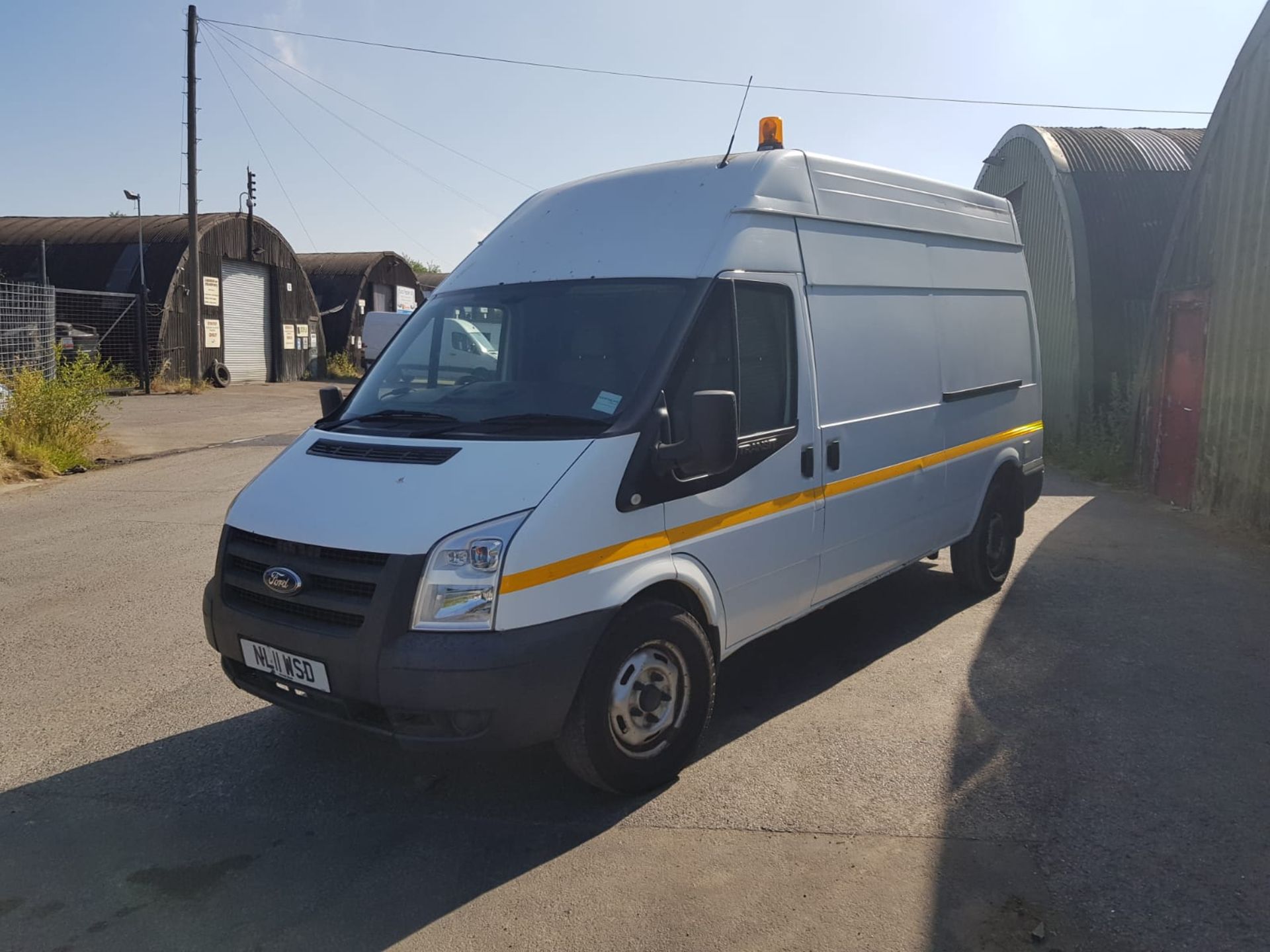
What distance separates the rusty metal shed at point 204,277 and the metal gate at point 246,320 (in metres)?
0.03

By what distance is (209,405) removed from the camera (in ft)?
71.2

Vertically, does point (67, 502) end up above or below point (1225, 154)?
below

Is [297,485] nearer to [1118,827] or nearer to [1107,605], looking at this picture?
[1118,827]

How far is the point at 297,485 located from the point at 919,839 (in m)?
2.77

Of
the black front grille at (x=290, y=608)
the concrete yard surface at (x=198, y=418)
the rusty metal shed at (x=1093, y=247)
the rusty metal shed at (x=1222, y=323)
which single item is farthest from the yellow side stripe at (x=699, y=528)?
the concrete yard surface at (x=198, y=418)

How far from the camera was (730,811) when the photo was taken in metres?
3.83

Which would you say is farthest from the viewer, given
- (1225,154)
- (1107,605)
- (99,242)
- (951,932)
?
(99,242)

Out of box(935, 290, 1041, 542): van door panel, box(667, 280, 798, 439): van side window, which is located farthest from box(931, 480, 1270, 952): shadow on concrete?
box(667, 280, 798, 439): van side window

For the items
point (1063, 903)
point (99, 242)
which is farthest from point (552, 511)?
point (99, 242)

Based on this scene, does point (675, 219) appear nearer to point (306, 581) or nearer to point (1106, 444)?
point (306, 581)

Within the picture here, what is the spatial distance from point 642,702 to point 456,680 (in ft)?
2.86

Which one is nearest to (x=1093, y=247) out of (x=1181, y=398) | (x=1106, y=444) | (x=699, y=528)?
(x=1106, y=444)

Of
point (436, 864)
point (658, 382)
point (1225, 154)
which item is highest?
point (1225, 154)

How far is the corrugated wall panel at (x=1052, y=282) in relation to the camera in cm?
1516
